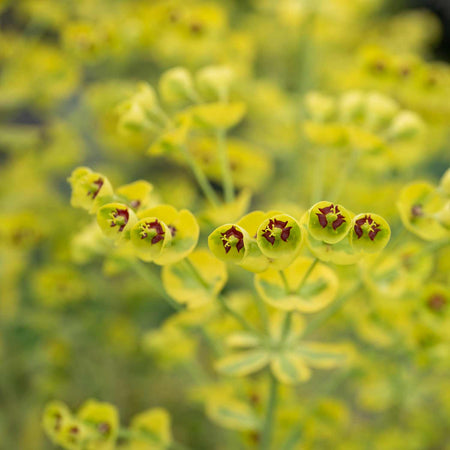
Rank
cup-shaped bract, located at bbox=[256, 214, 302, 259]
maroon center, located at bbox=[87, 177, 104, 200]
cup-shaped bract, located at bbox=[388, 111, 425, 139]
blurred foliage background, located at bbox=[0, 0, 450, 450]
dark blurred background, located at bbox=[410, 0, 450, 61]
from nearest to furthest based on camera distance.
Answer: cup-shaped bract, located at bbox=[256, 214, 302, 259], maroon center, located at bbox=[87, 177, 104, 200], cup-shaped bract, located at bbox=[388, 111, 425, 139], blurred foliage background, located at bbox=[0, 0, 450, 450], dark blurred background, located at bbox=[410, 0, 450, 61]

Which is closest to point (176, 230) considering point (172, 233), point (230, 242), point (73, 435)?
point (172, 233)

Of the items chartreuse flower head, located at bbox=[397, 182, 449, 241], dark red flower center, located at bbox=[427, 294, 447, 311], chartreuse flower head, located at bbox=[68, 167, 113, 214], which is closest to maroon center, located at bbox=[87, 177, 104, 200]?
chartreuse flower head, located at bbox=[68, 167, 113, 214]

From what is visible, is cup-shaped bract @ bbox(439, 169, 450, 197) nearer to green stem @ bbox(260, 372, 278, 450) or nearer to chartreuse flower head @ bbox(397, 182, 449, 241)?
chartreuse flower head @ bbox(397, 182, 449, 241)

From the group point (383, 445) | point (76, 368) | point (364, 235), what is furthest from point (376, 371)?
point (76, 368)

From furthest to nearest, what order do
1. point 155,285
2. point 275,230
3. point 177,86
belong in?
point 177,86
point 155,285
point 275,230

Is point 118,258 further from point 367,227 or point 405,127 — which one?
point 405,127
